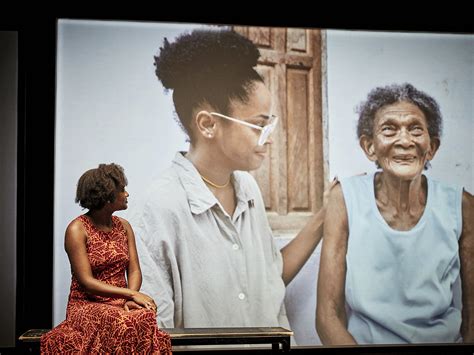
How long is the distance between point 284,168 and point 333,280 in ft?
2.99

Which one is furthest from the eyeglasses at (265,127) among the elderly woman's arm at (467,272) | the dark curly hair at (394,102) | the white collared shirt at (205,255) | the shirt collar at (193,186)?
the elderly woman's arm at (467,272)

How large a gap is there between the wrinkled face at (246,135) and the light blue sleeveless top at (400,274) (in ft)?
2.33

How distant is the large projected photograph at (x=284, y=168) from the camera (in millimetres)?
5559

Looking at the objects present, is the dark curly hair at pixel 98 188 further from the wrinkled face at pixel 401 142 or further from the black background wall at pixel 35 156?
the wrinkled face at pixel 401 142

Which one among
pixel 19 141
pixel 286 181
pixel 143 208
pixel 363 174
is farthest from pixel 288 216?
pixel 19 141

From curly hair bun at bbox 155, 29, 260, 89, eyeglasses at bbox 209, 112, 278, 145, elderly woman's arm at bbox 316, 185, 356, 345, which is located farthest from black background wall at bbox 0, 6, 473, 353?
elderly woman's arm at bbox 316, 185, 356, 345

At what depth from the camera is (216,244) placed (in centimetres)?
559

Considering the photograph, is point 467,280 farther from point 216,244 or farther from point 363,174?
point 216,244

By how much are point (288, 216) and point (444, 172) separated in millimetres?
1271

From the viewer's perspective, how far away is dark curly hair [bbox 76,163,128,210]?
3.96 m

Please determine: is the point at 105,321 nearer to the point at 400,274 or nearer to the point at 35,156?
the point at 35,156

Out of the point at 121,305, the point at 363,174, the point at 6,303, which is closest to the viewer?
the point at 121,305

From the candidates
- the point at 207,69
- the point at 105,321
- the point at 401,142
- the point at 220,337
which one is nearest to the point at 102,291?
the point at 105,321

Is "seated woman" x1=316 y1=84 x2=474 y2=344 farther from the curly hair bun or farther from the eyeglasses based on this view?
the curly hair bun
